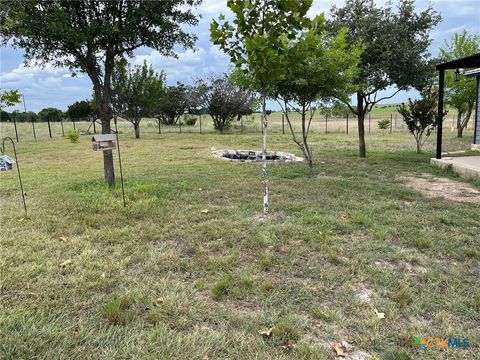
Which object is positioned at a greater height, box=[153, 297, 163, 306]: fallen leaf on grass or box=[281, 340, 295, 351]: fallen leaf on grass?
box=[153, 297, 163, 306]: fallen leaf on grass

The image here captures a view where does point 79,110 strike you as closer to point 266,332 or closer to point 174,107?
point 174,107

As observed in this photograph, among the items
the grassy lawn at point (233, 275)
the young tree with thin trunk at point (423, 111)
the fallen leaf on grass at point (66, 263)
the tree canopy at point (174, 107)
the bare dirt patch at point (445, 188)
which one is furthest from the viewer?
the tree canopy at point (174, 107)

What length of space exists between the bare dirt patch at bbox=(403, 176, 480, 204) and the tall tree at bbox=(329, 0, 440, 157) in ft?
10.2

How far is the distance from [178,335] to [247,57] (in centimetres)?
325

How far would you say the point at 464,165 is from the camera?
7.33 m

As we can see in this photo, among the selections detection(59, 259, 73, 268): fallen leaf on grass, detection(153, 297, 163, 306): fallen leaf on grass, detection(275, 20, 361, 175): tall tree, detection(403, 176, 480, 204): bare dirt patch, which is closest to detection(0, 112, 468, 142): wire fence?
detection(275, 20, 361, 175): tall tree

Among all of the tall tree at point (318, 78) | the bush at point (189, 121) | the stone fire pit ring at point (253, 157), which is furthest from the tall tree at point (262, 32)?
the bush at point (189, 121)

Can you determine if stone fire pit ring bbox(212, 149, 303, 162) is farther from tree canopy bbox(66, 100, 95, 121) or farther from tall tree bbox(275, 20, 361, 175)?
tree canopy bbox(66, 100, 95, 121)

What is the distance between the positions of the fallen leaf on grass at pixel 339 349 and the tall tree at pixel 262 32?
10.1 ft

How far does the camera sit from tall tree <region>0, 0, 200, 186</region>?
185 inches

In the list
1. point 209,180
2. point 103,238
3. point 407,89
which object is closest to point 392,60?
point 407,89

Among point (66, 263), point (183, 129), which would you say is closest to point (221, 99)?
point (183, 129)

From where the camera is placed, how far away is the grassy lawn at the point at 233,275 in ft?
6.56

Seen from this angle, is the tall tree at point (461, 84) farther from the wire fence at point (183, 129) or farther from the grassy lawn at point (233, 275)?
the grassy lawn at point (233, 275)
